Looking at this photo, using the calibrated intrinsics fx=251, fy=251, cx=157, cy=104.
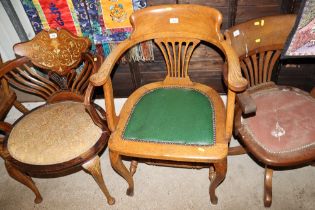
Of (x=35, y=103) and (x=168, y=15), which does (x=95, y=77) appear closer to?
(x=168, y=15)

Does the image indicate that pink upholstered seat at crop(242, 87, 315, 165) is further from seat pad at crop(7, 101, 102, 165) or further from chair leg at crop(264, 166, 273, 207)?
seat pad at crop(7, 101, 102, 165)

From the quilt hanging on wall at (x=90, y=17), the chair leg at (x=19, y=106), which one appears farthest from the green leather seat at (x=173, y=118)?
the chair leg at (x=19, y=106)

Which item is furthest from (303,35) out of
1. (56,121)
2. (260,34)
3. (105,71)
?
(56,121)

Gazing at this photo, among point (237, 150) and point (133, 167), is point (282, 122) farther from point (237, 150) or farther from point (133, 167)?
point (133, 167)

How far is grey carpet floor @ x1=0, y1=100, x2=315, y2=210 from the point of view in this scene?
1762mm

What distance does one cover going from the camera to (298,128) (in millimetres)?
1455

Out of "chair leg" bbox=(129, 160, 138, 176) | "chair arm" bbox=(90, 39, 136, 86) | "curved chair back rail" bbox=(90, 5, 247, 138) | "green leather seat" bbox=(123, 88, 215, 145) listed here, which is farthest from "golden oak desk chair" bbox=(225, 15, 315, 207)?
"chair leg" bbox=(129, 160, 138, 176)

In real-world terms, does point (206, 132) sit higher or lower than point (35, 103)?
higher

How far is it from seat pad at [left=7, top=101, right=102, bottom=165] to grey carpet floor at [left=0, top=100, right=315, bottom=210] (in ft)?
1.83

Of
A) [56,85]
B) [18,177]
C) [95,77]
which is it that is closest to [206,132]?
[95,77]

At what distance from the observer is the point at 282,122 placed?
1.50m

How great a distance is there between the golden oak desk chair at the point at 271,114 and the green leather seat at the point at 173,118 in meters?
0.23

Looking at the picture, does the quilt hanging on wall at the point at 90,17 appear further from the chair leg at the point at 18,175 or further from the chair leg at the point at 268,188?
the chair leg at the point at 268,188

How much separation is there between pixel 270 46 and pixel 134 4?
94 centimetres
